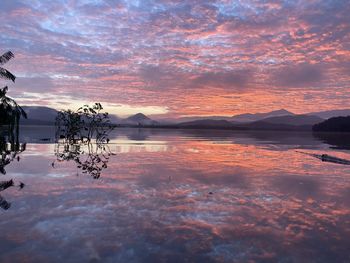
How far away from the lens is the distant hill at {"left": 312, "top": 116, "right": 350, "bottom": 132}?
165 meters

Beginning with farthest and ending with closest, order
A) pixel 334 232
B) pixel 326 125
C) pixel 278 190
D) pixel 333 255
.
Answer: pixel 326 125, pixel 278 190, pixel 334 232, pixel 333 255

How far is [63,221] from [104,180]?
6.88m

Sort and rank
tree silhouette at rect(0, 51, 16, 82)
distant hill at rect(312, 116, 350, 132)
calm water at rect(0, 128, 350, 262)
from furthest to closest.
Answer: distant hill at rect(312, 116, 350, 132), tree silhouette at rect(0, 51, 16, 82), calm water at rect(0, 128, 350, 262)

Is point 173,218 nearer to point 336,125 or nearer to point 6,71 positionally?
point 6,71

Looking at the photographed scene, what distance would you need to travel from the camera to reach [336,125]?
175125 millimetres

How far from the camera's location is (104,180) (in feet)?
53.6

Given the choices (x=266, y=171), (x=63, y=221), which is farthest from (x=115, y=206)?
(x=266, y=171)

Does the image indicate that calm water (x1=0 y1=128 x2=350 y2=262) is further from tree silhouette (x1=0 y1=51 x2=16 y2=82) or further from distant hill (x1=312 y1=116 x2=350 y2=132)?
distant hill (x1=312 y1=116 x2=350 y2=132)

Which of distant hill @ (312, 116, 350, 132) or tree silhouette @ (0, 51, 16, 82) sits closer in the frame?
tree silhouette @ (0, 51, 16, 82)

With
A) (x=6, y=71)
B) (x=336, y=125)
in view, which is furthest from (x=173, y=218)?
(x=336, y=125)

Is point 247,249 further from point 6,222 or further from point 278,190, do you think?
point 278,190

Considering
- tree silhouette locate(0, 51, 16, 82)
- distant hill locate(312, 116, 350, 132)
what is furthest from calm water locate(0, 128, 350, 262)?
distant hill locate(312, 116, 350, 132)

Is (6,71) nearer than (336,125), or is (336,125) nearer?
(6,71)

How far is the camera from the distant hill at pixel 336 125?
16516cm
